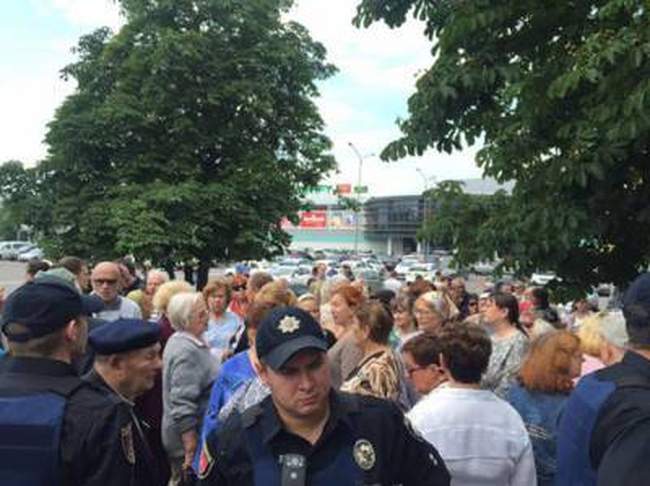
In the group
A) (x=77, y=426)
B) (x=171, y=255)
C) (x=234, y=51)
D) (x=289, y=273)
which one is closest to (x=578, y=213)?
(x=77, y=426)

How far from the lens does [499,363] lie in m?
6.10

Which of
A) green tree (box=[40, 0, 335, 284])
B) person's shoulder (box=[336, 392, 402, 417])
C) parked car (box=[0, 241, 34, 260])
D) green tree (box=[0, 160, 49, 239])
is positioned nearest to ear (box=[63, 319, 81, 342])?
person's shoulder (box=[336, 392, 402, 417])

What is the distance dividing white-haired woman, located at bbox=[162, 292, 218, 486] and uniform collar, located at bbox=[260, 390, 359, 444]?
2877mm

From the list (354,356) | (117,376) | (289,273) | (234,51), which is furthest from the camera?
(289,273)

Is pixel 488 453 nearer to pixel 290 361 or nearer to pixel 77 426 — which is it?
pixel 290 361

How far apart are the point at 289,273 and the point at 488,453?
40.9 meters

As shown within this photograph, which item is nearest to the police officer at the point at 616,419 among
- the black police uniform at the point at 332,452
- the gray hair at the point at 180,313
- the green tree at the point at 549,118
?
the black police uniform at the point at 332,452

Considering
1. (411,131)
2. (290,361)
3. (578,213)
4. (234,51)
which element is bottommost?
(290,361)

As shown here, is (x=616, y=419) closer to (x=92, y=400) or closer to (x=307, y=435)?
(x=307, y=435)

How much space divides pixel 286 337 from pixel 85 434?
2.37 feet

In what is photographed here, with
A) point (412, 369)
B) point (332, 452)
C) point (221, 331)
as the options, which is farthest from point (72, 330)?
point (221, 331)

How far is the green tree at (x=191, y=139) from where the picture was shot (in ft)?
72.1

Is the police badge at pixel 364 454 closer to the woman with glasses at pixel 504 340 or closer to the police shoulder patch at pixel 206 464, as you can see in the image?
the police shoulder patch at pixel 206 464

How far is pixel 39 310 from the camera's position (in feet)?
9.23
